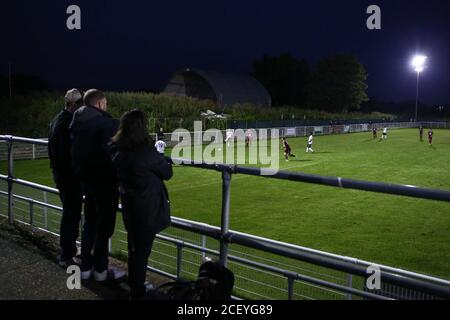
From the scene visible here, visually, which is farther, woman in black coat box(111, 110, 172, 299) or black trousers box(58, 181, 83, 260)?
black trousers box(58, 181, 83, 260)

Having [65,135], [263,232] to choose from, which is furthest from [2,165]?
[65,135]

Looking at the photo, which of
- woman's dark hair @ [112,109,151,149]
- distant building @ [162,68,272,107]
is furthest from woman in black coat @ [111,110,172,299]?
distant building @ [162,68,272,107]

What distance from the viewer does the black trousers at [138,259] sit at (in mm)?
3366

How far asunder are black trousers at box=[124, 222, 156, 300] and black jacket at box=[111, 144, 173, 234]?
0.08m

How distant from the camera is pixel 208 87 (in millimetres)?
72562

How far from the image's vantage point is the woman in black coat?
3223mm

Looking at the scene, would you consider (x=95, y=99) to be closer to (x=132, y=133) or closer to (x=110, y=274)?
(x=132, y=133)

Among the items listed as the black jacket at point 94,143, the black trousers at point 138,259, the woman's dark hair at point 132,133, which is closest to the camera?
the woman's dark hair at point 132,133

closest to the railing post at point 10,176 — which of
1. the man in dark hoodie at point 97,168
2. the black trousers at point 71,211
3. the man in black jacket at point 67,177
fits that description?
the man in black jacket at point 67,177

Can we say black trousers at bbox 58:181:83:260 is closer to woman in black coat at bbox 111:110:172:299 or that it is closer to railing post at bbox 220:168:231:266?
woman in black coat at bbox 111:110:172:299

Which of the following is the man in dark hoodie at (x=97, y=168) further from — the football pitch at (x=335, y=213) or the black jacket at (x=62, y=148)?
the football pitch at (x=335, y=213)

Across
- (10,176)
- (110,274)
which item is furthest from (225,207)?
Answer: (10,176)

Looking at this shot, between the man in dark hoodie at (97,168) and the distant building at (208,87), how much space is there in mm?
65823
